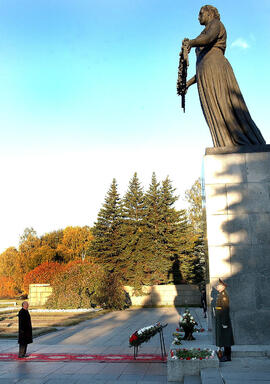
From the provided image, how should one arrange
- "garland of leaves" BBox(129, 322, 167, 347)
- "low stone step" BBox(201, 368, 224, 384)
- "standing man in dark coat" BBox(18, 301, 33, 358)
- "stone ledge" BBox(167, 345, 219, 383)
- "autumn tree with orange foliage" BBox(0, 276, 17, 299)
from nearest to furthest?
"low stone step" BBox(201, 368, 224, 384)
"stone ledge" BBox(167, 345, 219, 383)
"garland of leaves" BBox(129, 322, 167, 347)
"standing man in dark coat" BBox(18, 301, 33, 358)
"autumn tree with orange foliage" BBox(0, 276, 17, 299)

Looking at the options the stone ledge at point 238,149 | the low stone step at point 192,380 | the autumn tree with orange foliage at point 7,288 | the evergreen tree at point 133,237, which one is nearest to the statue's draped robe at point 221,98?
the stone ledge at point 238,149

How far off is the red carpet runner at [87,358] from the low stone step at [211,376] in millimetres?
2535

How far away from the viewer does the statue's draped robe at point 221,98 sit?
779cm

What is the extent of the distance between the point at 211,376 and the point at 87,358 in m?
3.90

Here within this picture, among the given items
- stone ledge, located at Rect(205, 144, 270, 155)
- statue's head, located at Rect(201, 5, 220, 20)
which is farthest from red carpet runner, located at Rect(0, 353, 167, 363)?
statue's head, located at Rect(201, 5, 220, 20)

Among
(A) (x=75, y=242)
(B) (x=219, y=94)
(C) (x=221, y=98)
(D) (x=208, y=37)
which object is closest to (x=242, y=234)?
(C) (x=221, y=98)

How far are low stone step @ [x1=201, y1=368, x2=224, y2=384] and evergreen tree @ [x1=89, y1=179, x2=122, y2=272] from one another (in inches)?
1090

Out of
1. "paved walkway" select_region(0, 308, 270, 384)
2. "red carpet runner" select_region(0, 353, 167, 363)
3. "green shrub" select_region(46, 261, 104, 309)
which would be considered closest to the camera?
"paved walkway" select_region(0, 308, 270, 384)

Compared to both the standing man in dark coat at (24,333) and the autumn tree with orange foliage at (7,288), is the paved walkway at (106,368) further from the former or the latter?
the autumn tree with orange foliage at (7,288)

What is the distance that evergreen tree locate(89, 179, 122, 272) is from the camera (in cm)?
3350

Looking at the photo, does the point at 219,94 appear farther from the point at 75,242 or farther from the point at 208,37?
the point at 75,242

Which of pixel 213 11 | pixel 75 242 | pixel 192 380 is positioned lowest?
pixel 192 380

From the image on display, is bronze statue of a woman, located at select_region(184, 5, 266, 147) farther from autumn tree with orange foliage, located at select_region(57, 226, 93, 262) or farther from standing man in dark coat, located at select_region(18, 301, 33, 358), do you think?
autumn tree with orange foliage, located at select_region(57, 226, 93, 262)

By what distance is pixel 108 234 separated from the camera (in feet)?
113
